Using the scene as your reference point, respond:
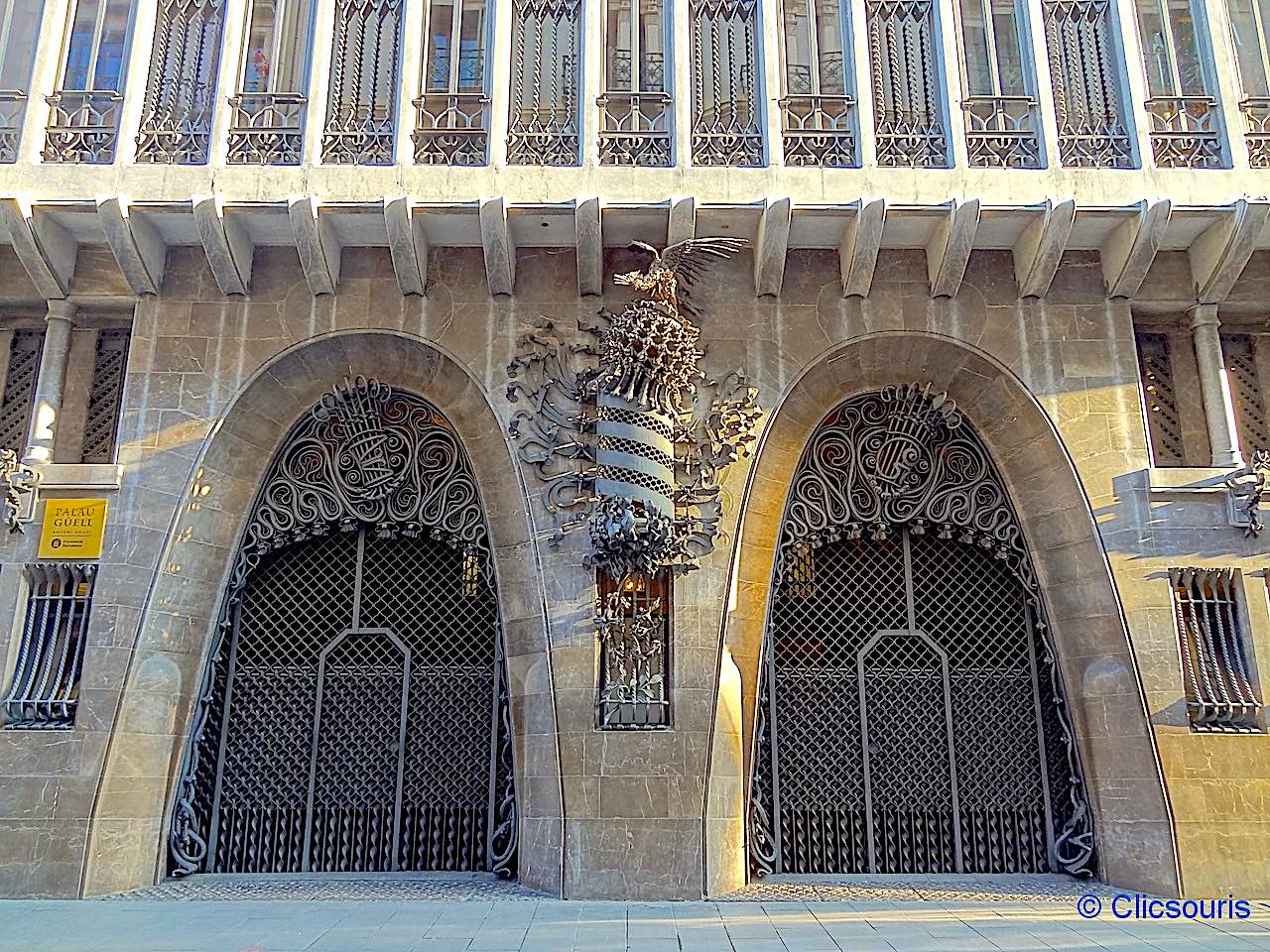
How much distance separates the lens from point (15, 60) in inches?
446

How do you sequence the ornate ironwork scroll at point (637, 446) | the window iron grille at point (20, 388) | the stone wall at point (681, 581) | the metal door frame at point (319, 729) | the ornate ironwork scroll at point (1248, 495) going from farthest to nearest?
the window iron grille at point (20, 388) → the metal door frame at point (319, 729) → the ornate ironwork scroll at point (1248, 495) → the ornate ironwork scroll at point (637, 446) → the stone wall at point (681, 581)

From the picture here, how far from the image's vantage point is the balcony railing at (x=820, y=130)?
10.6 meters

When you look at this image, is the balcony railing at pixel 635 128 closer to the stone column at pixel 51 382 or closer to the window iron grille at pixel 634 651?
the window iron grille at pixel 634 651

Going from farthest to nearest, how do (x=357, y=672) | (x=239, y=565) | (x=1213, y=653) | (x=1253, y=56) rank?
(x=1253, y=56), (x=357, y=672), (x=239, y=565), (x=1213, y=653)

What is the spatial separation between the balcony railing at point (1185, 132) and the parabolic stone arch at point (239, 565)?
7.71 meters

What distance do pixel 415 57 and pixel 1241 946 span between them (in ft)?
37.0

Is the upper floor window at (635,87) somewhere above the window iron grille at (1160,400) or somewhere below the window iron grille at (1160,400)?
above

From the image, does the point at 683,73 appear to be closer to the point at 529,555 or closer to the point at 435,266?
the point at 435,266

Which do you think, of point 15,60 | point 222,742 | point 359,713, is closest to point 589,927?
point 359,713

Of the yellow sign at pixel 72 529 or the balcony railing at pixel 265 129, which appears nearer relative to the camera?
the yellow sign at pixel 72 529

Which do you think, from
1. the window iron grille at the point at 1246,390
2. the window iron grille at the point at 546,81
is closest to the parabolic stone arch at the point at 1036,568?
the window iron grille at the point at 1246,390

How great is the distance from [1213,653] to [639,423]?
6.17 meters

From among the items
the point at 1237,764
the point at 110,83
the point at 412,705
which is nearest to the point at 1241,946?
the point at 1237,764

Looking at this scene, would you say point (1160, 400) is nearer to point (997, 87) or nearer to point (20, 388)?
point (997, 87)
